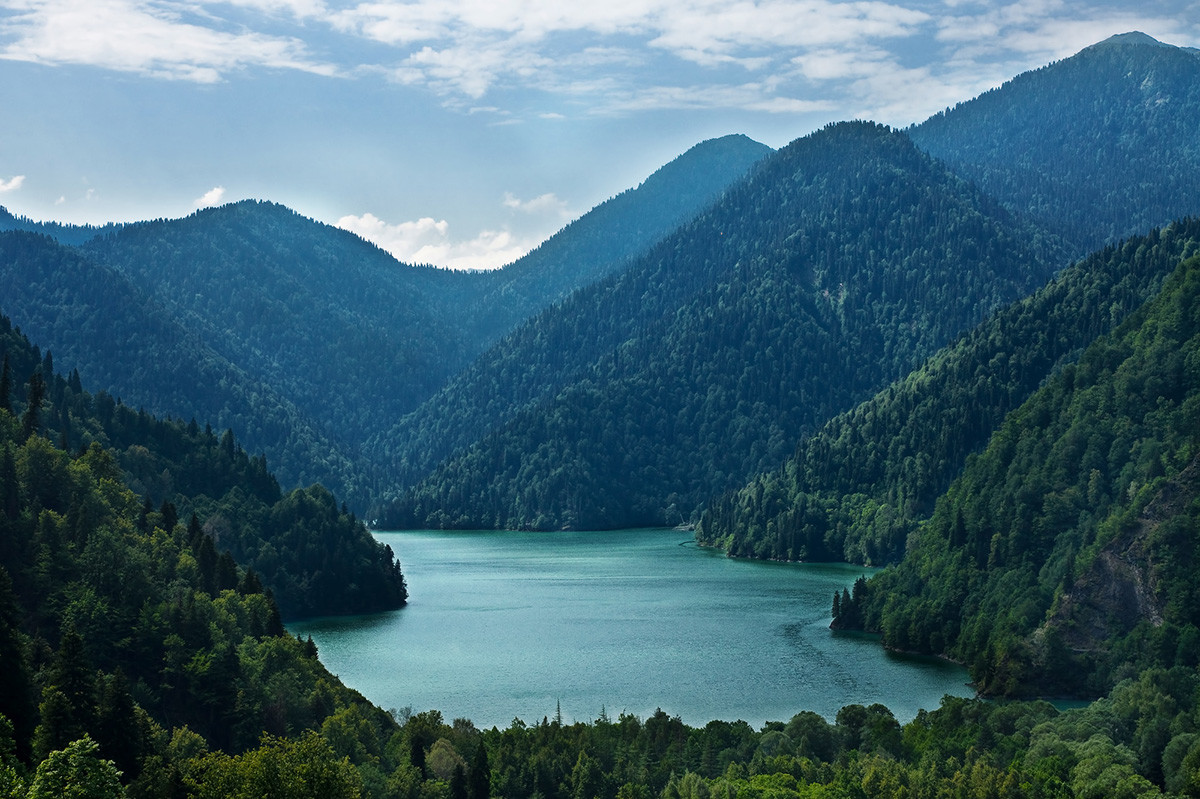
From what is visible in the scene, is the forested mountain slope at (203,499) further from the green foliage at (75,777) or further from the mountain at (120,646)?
the green foliage at (75,777)

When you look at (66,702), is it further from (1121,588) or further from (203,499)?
(203,499)

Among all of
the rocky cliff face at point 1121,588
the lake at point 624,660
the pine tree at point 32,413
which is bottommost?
the lake at point 624,660

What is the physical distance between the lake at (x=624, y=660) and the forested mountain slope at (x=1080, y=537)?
6.54 metres

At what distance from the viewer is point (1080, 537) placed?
140m

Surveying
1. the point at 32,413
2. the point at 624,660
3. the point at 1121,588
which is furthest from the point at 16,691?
the point at 1121,588

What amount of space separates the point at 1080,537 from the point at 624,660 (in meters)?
46.1

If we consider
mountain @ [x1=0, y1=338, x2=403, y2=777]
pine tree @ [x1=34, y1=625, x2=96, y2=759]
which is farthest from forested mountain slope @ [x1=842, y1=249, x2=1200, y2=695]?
pine tree @ [x1=34, y1=625, x2=96, y2=759]

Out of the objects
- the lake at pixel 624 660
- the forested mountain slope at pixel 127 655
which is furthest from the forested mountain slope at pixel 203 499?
the forested mountain slope at pixel 127 655

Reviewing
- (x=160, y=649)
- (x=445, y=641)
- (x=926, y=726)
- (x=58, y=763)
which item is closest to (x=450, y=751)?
(x=160, y=649)

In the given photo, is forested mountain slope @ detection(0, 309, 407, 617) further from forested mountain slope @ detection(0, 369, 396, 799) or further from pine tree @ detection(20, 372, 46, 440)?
forested mountain slope @ detection(0, 369, 396, 799)

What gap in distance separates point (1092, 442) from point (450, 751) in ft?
287

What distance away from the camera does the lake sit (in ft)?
392

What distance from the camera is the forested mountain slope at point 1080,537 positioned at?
124m

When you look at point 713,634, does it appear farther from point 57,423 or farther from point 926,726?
point 57,423
